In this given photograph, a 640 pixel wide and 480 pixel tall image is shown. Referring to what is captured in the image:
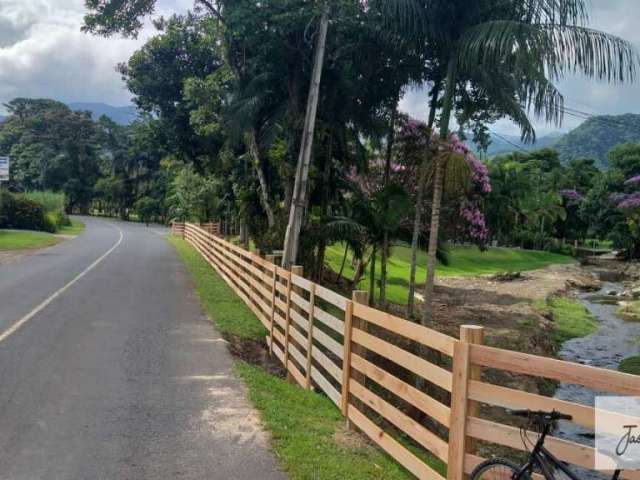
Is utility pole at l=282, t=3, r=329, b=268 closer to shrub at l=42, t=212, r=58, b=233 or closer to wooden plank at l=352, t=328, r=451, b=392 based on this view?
wooden plank at l=352, t=328, r=451, b=392

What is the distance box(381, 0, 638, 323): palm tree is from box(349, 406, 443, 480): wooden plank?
639 centimetres

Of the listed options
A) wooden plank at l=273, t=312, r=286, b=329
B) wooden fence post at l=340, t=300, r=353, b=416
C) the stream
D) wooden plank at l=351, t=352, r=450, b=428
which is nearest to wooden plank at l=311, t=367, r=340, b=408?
wooden fence post at l=340, t=300, r=353, b=416

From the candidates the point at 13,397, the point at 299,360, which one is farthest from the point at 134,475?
the point at 299,360

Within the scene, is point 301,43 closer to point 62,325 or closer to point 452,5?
point 452,5

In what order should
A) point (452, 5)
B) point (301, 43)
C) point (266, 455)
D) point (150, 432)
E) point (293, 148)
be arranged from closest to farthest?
1. point (266, 455)
2. point (150, 432)
3. point (452, 5)
4. point (301, 43)
5. point (293, 148)

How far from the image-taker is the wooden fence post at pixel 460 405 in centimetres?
418

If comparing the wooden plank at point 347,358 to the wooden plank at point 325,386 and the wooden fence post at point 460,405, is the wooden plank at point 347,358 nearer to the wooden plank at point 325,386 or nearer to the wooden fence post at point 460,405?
the wooden plank at point 325,386

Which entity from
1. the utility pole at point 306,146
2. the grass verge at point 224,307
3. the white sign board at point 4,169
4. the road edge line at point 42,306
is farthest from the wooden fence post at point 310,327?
the white sign board at point 4,169

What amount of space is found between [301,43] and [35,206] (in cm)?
3415

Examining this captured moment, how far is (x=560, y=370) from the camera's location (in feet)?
11.9

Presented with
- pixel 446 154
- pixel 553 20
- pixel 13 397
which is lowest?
pixel 13 397

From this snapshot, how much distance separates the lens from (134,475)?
16.1ft

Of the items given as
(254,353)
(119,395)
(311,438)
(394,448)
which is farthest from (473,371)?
(254,353)

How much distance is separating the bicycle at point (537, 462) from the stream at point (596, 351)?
20.0 feet
